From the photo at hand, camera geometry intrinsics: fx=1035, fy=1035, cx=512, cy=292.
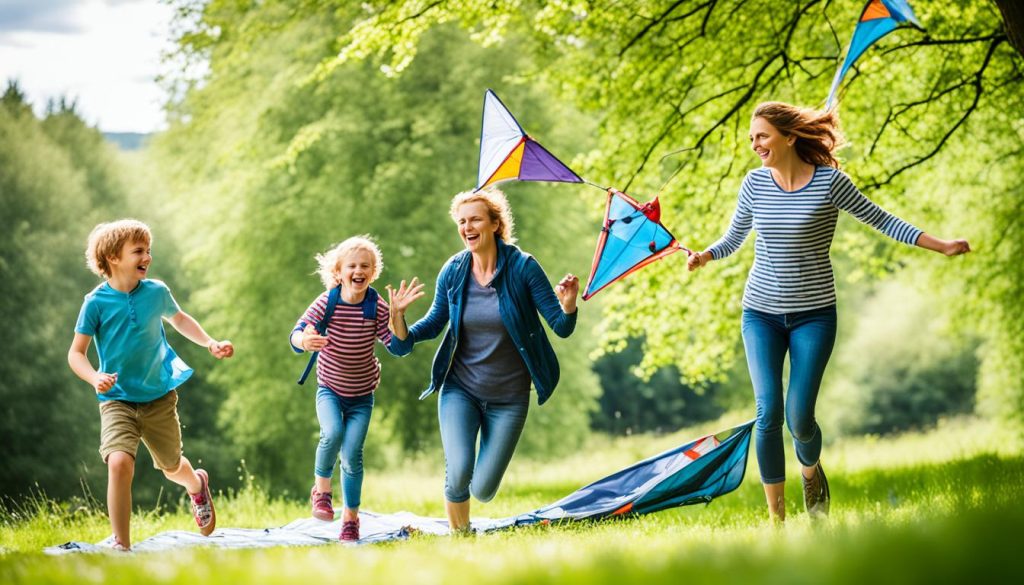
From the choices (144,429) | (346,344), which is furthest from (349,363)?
(144,429)

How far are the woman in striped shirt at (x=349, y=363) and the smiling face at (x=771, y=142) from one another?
261 cm

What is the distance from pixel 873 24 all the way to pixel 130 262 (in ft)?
14.9

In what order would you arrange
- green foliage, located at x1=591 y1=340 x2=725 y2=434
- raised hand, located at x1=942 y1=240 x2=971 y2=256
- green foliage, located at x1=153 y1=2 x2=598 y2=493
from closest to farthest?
raised hand, located at x1=942 y1=240 x2=971 y2=256, green foliage, located at x1=153 y1=2 x2=598 y2=493, green foliage, located at x1=591 y1=340 x2=725 y2=434

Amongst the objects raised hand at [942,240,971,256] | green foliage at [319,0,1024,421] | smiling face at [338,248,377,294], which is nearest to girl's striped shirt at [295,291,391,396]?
smiling face at [338,248,377,294]

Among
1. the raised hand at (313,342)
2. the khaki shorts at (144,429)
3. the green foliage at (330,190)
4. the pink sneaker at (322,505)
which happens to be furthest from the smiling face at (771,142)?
the green foliage at (330,190)

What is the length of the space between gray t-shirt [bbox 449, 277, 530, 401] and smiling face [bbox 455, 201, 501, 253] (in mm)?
249

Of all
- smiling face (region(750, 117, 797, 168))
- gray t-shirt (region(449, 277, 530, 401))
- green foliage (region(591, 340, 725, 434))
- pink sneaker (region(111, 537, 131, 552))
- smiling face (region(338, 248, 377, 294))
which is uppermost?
smiling face (region(750, 117, 797, 168))

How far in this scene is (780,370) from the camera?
5.61 metres

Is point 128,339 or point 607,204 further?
→ point 607,204

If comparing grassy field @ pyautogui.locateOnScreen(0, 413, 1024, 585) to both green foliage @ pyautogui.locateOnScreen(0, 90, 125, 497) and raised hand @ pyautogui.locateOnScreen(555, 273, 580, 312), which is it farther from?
green foliage @ pyautogui.locateOnScreen(0, 90, 125, 497)

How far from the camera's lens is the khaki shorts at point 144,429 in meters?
6.01

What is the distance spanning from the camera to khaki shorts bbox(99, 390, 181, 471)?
19.7 ft

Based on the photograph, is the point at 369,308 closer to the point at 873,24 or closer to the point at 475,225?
the point at 475,225

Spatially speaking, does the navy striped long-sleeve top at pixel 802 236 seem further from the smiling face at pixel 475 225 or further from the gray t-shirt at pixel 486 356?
the smiling face at pixel 475 225
